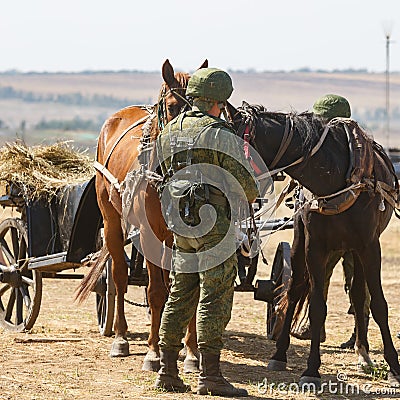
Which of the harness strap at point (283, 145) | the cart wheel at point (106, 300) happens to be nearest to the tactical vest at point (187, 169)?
the harness strap at point (283, 145)

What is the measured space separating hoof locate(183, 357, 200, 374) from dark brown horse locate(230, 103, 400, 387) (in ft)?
2.75

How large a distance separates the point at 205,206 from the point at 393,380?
1.93 m

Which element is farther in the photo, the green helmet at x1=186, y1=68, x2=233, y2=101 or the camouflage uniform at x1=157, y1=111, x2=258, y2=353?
the green helmet at x1=186, y1=68, x2=233, y2=101

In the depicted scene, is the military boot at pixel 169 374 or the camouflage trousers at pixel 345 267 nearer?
the military boot at pixel 169 374

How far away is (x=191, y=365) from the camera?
684cm

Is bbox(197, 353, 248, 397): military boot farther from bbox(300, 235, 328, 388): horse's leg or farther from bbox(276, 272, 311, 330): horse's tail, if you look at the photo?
bbox(276, 272, 311, 330): horse's tail

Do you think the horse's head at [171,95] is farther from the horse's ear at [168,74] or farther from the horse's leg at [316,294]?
the horse's leg at [316,294]

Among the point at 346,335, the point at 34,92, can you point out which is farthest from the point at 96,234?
the point at 34,92

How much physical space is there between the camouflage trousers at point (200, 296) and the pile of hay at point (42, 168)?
294 centimetres

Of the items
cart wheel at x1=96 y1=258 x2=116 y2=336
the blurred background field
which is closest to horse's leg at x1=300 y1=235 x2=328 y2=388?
cart wheel at x1=96 y1=258 x2=116 y2=336

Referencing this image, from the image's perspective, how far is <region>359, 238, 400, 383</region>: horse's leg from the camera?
21.4 feet

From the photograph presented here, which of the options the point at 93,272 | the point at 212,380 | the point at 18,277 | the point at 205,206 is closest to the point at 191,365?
the point at 212,380

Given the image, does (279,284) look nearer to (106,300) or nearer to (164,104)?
(106,300)

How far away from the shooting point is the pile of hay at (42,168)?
345 inches
